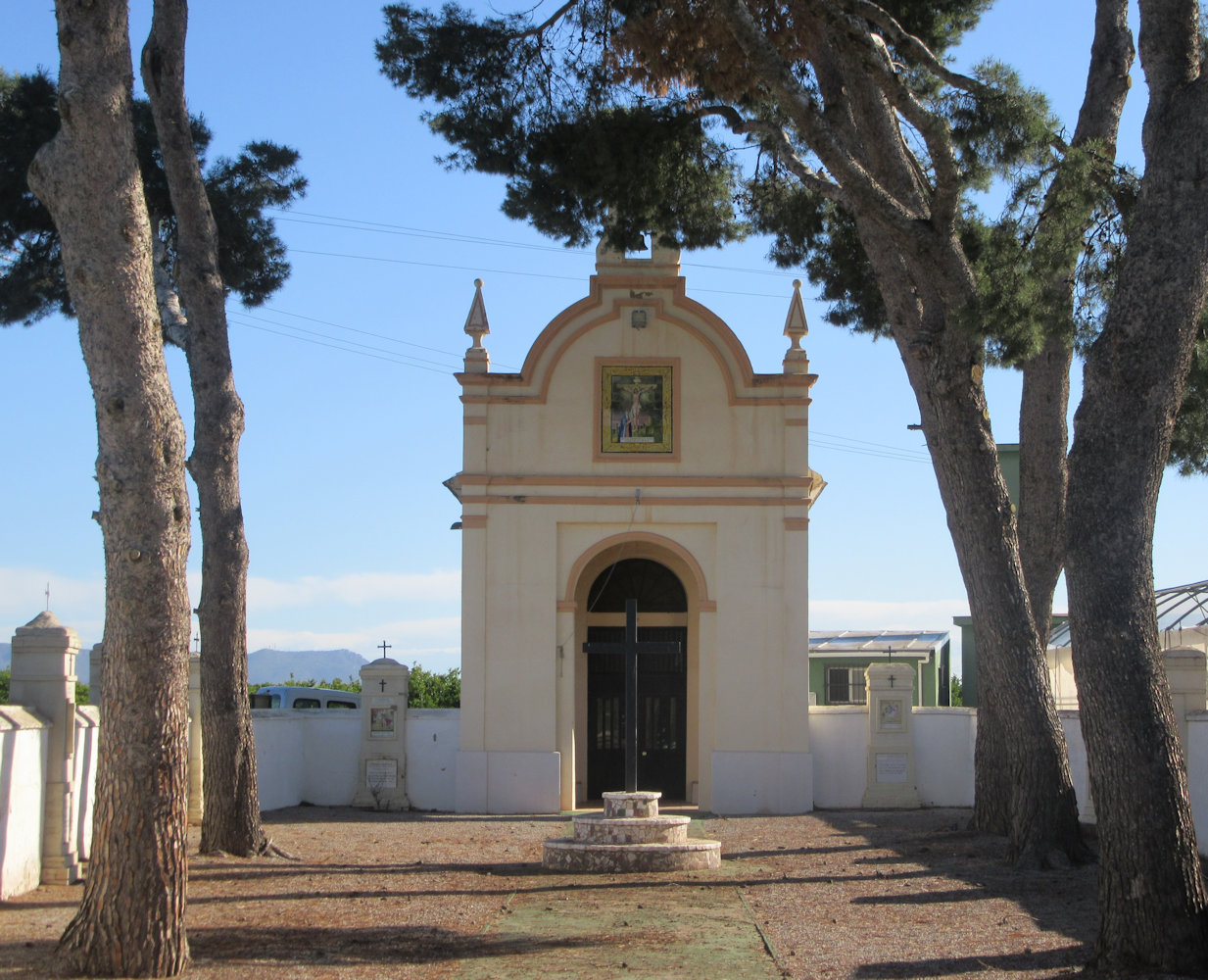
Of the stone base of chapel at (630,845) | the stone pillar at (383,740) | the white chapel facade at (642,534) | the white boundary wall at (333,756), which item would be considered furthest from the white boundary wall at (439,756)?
the stone base of chapel at (630,845)

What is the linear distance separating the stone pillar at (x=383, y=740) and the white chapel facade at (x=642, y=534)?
4.15 feet

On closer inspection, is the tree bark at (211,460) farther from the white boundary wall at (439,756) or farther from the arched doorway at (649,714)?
the arched doorway at (649,714)

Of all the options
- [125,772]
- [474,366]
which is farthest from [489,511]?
[125,772]

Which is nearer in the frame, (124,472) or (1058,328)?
(124,472)

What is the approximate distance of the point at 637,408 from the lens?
64.7ft

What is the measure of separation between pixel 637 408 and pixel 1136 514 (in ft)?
39.5

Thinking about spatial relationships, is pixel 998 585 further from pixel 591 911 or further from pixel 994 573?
pixel 591 911

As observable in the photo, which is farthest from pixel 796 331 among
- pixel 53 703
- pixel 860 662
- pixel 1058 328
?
pixel 860 662

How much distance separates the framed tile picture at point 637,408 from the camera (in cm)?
1967

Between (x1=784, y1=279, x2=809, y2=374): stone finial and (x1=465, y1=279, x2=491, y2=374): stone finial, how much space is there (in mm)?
4531

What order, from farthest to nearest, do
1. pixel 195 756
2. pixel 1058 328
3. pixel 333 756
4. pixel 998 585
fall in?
1. pixel 333 756
2. pixel 195 756
3. pixel 998 585
4. pixel 1058 328

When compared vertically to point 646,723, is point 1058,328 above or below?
above

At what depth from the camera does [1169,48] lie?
8.45 meters

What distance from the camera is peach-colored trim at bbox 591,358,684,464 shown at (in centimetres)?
1961
